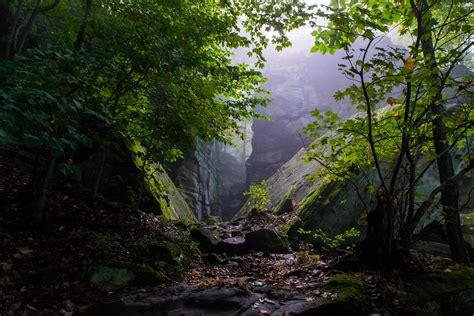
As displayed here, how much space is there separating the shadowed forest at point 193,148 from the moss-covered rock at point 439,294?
2 cm

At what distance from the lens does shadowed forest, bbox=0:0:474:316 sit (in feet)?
12.6

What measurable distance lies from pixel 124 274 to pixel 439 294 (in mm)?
4527

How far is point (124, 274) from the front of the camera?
5.16 meters

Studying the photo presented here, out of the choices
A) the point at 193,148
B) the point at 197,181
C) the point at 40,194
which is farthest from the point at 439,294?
the point at 197,181

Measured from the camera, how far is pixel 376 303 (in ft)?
12.6

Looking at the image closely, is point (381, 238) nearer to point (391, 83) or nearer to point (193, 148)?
point (391, 83)

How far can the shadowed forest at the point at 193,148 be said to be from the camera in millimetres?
3832

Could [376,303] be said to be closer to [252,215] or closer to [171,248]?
[171,248]

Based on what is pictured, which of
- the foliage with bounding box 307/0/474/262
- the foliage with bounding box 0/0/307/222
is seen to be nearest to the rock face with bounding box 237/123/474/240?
the foliage with bounding box 0/0/307/222

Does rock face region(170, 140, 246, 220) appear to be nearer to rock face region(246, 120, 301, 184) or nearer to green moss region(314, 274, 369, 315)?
rock face region(246, 120, 301, 184)

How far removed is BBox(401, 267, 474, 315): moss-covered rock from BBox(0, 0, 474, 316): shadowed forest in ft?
0.07

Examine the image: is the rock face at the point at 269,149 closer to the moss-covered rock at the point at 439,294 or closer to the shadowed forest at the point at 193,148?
the shadowed forest at the point at 193,148

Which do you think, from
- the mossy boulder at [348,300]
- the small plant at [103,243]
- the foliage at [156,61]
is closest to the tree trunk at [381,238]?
the mossy boulder at [348,300]

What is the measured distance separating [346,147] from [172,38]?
12.1 ft
